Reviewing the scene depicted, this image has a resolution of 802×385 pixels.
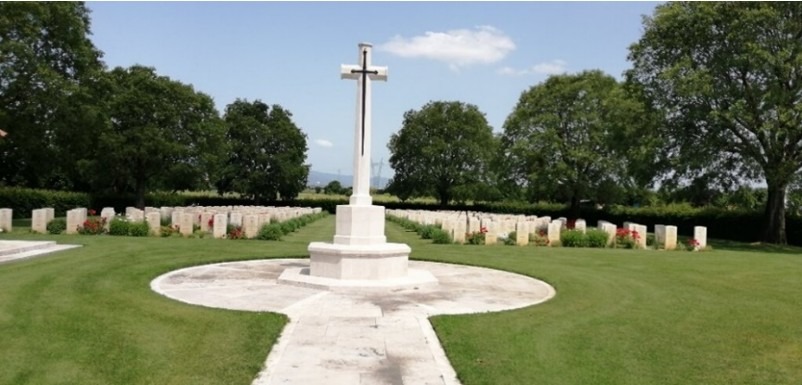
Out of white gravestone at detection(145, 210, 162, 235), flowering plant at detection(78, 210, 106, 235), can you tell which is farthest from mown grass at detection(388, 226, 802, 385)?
flowering plant at detection(78, 210, 106, 235)

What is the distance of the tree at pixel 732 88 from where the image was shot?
24.3m

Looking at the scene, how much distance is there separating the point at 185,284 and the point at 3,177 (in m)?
37.7

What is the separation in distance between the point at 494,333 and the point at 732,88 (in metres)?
22.9

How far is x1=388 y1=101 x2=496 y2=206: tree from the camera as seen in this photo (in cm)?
5653

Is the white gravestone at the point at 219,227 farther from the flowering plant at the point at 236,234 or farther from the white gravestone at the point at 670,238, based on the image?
the white gravestone at the point at 670,238

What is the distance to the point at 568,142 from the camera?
42.8m

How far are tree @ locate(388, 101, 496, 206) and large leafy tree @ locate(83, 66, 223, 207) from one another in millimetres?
19920

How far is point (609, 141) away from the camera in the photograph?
30.6m

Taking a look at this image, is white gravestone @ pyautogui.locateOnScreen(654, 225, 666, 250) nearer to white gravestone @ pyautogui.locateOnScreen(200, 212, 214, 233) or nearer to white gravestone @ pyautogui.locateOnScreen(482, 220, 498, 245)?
white gravestone @ pyautogui.locateOnScreen(482, 220, 498, 245)

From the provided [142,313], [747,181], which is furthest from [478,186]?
[142,313]

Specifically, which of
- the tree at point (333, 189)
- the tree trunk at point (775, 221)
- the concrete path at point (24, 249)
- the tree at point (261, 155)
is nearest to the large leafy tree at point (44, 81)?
the concrete path at point (24, 249)

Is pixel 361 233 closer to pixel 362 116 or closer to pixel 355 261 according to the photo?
pixel 355 261

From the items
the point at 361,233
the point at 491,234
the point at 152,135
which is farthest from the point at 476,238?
the point at 152,135

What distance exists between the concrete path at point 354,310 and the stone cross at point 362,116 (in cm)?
219
